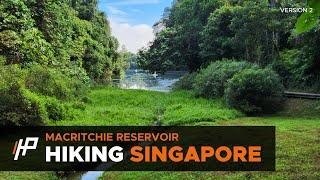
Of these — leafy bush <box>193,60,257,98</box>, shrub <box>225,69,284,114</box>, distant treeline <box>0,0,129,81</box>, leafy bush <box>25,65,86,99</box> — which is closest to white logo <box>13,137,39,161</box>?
distant treeline <box>0,0,129,81</box>

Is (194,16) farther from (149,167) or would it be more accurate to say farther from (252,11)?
(149,167)

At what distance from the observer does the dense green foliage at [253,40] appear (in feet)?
89.6

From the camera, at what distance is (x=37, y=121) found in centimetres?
1534

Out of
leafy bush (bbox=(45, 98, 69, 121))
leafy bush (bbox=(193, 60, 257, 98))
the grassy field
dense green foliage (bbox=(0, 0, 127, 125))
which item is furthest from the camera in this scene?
leafy bush (bbox=(193, 60, 257, 98))

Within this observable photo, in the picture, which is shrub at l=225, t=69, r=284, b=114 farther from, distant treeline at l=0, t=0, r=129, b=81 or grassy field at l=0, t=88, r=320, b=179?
distant treeline at l=0, t=0, r=129, b=81

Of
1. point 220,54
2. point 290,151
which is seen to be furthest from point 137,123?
point 220,54

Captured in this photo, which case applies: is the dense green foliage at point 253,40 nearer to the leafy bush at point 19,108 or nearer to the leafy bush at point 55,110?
the leafy bush at point 55,110

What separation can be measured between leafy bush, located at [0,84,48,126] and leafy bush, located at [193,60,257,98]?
1365 centimetres

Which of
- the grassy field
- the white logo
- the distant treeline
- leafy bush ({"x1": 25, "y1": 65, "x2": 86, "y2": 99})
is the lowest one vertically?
the grassy field

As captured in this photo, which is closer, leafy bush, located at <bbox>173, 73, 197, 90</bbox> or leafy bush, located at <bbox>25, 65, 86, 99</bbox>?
leafy bush, located at <bbox>25, 65, 86, 99</bbox>

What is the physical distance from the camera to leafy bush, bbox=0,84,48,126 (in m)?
14.5

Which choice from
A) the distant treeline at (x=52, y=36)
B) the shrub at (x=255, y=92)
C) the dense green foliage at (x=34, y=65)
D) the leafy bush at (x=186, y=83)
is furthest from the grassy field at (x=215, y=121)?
the leafy bush at (x=186, y=83)

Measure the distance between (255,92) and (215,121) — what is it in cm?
484

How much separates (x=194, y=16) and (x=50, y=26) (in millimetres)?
25402
